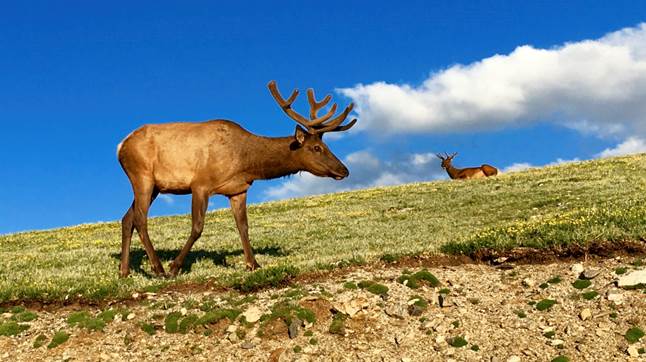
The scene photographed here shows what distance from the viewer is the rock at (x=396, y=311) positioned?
10047 millimetres

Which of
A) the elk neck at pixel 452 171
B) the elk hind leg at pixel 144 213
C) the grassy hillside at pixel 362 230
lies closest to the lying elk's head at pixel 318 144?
the grassy hillside at pixel 362 230

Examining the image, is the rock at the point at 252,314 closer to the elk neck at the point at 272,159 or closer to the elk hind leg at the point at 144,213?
the elk hind leg at the point at 144,213

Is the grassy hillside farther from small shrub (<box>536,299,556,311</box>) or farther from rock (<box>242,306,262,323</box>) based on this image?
small shrub (<box>536,299,556,311</box>)

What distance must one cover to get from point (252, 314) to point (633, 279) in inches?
Answer: 253

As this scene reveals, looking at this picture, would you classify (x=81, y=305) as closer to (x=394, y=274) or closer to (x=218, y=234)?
(x=394, y=274)

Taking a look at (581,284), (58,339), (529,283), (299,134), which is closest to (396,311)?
(529,283)

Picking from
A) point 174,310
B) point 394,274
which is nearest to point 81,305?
point 174,310

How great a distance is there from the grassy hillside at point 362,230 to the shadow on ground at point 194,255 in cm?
4

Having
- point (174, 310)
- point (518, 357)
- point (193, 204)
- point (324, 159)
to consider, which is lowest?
point (518, 357)

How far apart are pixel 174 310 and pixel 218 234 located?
51.2 ft

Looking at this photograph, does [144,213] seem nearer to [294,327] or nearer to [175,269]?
[175,269]

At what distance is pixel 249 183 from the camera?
50.4ft

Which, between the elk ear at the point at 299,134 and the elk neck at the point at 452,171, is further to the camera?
the elk neck at the point at 452,171

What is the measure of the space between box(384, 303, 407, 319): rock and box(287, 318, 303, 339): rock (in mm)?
1448
